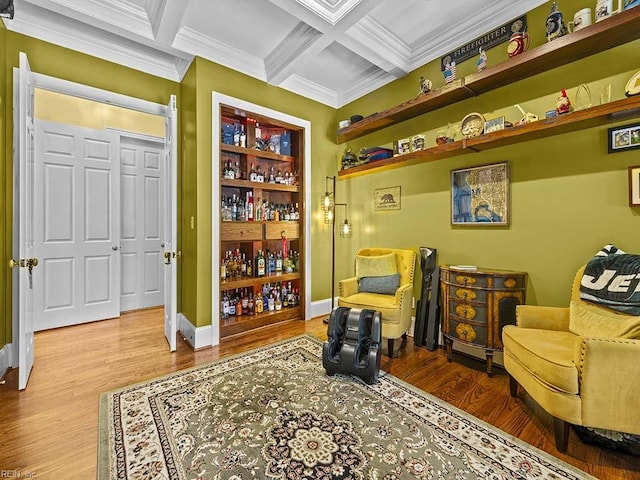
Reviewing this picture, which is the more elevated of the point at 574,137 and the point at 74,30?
the point at 74,30

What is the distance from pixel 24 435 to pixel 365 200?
3.62 metres

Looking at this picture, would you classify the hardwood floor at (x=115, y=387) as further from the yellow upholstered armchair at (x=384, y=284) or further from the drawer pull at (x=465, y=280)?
the drawer pull at (x=465, y=280)

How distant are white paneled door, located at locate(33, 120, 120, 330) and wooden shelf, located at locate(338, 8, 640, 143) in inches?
146

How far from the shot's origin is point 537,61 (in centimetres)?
221

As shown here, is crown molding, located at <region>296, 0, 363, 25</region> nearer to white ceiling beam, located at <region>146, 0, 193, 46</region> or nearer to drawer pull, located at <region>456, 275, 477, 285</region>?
white ceiling beam, located at <region>146, 0, 193, 46</region>

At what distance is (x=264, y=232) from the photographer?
363 cm

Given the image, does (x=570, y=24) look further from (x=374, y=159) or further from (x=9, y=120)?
(x=9, y=120)

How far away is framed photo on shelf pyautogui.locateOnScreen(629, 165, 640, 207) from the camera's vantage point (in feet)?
6.27

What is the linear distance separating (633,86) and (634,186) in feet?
2.07

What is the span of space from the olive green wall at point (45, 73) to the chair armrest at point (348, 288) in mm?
2902

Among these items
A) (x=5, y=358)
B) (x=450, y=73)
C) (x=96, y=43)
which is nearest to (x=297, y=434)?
(x=5, y=358)

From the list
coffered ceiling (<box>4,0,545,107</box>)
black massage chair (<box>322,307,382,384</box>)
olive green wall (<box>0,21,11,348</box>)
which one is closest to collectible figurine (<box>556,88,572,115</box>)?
coffered ceiling (<box>4,0,545,107</box>)

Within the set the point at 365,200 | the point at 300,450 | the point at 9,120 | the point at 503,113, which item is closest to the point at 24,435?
the point at 300,450

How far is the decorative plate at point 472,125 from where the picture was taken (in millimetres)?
2625
